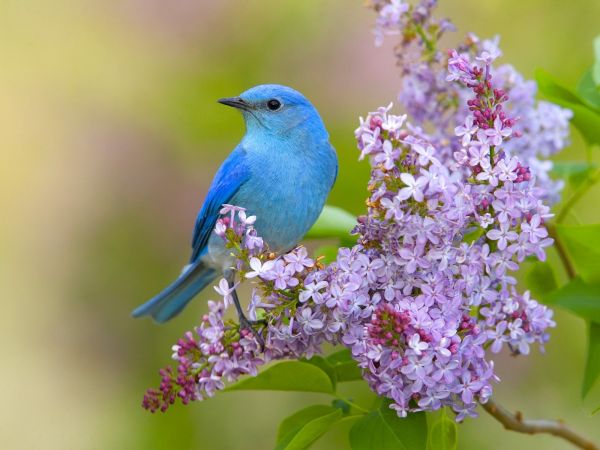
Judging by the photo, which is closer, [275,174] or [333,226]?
[333,226]

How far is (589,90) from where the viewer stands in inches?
115

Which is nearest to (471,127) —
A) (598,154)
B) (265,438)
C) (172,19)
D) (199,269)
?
(199,269)

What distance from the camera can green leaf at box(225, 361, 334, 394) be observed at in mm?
2289

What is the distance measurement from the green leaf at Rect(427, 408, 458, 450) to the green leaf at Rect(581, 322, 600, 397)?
0.42m

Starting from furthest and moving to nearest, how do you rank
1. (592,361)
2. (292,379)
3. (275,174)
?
(275,174)
(592,361)
(292,379)

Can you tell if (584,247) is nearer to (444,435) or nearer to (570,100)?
(570,100)

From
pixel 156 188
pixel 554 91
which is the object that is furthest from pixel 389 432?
pixel 156 188

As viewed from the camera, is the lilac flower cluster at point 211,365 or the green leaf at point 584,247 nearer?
the lilac flower cluster at point 211,365

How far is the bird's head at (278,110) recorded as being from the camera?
342 cm

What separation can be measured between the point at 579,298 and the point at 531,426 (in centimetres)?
39

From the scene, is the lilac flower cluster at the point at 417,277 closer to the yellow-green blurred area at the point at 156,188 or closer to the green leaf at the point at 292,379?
the green leaf at the point at 292,379

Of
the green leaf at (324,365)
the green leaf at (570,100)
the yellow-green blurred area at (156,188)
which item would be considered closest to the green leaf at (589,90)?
the green leaf at (570,100)

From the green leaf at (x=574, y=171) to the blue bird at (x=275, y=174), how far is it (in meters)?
0.84

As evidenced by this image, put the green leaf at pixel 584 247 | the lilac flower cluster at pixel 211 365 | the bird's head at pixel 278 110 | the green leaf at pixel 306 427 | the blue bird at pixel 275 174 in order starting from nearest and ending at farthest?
the green leaf at pixel 306 427 → the lilac flower cluster at pixel 211 365 → the green leaf at pixel 584 247 → the blue bird at pixel 275 174 → the bird's head at pixel 278 110
